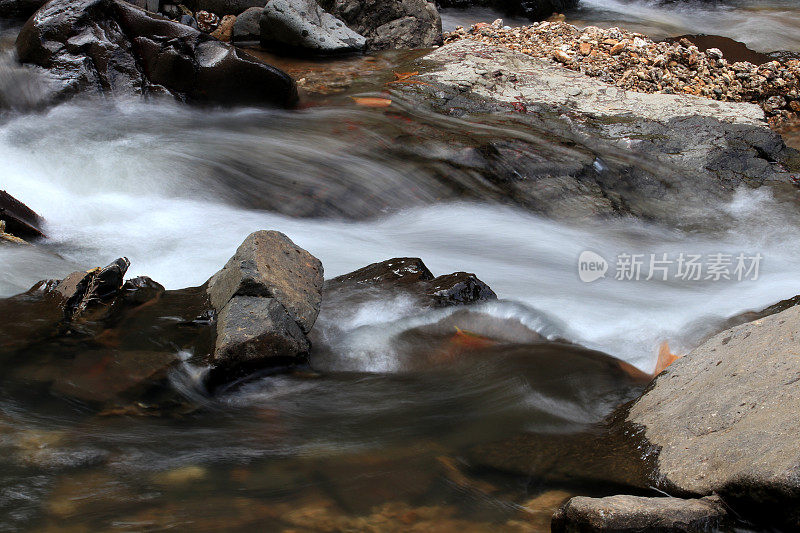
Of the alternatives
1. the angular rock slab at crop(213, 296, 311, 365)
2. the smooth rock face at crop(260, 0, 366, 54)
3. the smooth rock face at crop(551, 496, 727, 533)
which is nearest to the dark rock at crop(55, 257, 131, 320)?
the angular rock slab at crop(213, 296, 311, 365)

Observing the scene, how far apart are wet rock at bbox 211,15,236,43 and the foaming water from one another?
10.9 ft

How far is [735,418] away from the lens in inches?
91.3

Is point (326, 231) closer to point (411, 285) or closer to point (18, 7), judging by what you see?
point (411, 285)

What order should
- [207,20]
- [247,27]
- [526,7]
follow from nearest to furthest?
1. [247,27]
2. [207,20]
3. [526,7]

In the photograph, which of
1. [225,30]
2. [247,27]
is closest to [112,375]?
[247,27]

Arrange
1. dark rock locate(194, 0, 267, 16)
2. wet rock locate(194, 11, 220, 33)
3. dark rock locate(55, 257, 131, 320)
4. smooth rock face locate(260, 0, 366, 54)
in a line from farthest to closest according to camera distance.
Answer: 1. dark rock locate(194, 0, 267, 16)
2. wet rock locate(194, 11, 220, 33)
3. smooth rock face locate(260, 0, 366, 54)
4. dark rock locate(55, 257, 131, 320)

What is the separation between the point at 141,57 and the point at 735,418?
6589 millimetres

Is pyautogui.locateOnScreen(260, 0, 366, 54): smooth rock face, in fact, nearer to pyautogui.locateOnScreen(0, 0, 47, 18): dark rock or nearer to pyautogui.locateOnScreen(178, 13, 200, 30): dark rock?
pyautogui.locateOnScreen(178, 13, 200, 30): dark rock

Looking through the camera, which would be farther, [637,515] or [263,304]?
[263,304]

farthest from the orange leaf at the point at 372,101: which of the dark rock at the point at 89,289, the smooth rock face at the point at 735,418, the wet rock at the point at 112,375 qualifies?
the smooth rock face at the point at 735,418

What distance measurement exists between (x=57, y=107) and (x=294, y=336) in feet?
15.5

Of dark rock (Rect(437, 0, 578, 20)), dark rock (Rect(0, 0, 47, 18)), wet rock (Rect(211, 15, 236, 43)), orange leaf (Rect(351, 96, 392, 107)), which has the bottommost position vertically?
orange leaf (Rect(351, 96, 392, 107))

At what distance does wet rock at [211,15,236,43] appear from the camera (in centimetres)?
970

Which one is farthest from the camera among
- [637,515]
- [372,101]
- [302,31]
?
[302,31]
